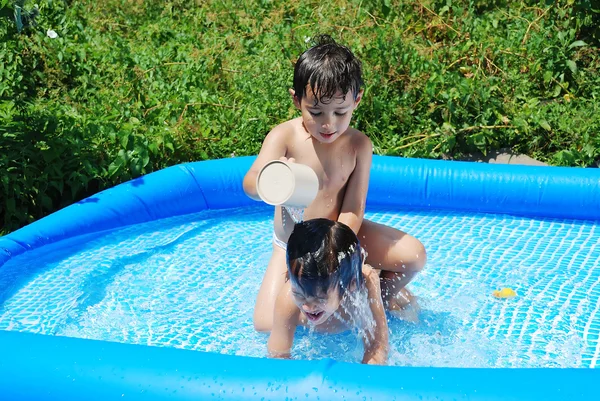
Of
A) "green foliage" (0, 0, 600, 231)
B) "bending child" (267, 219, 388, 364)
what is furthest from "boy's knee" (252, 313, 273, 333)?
"green foliage" (0, 0, 600, 231)

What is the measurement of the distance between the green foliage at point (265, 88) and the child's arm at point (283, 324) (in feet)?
6.35

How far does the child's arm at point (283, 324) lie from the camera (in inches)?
100

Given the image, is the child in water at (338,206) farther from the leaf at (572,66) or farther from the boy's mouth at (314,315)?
the leaf at (572,66)

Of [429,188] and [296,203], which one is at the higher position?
[296,203]

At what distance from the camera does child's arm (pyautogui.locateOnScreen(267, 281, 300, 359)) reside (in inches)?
100

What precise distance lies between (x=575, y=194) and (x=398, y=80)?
1625 mm

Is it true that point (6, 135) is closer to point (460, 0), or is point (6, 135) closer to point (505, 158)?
point (505, 158)

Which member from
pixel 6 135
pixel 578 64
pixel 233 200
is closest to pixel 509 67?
pixel 578 64

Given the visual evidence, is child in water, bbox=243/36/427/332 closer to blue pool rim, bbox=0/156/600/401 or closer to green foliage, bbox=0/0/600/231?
blue pool rim, bbox=0/156/600/401

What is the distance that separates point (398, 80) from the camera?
209 inches

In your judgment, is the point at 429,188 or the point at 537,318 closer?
the point at 537,318

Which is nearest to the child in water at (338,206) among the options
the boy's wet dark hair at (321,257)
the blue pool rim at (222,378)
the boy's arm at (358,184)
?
the boy's arm at (358,184)

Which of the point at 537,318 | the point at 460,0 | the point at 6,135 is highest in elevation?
the point at 460,0

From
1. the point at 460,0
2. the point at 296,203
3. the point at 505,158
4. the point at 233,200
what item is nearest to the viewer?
the point at 296,203
